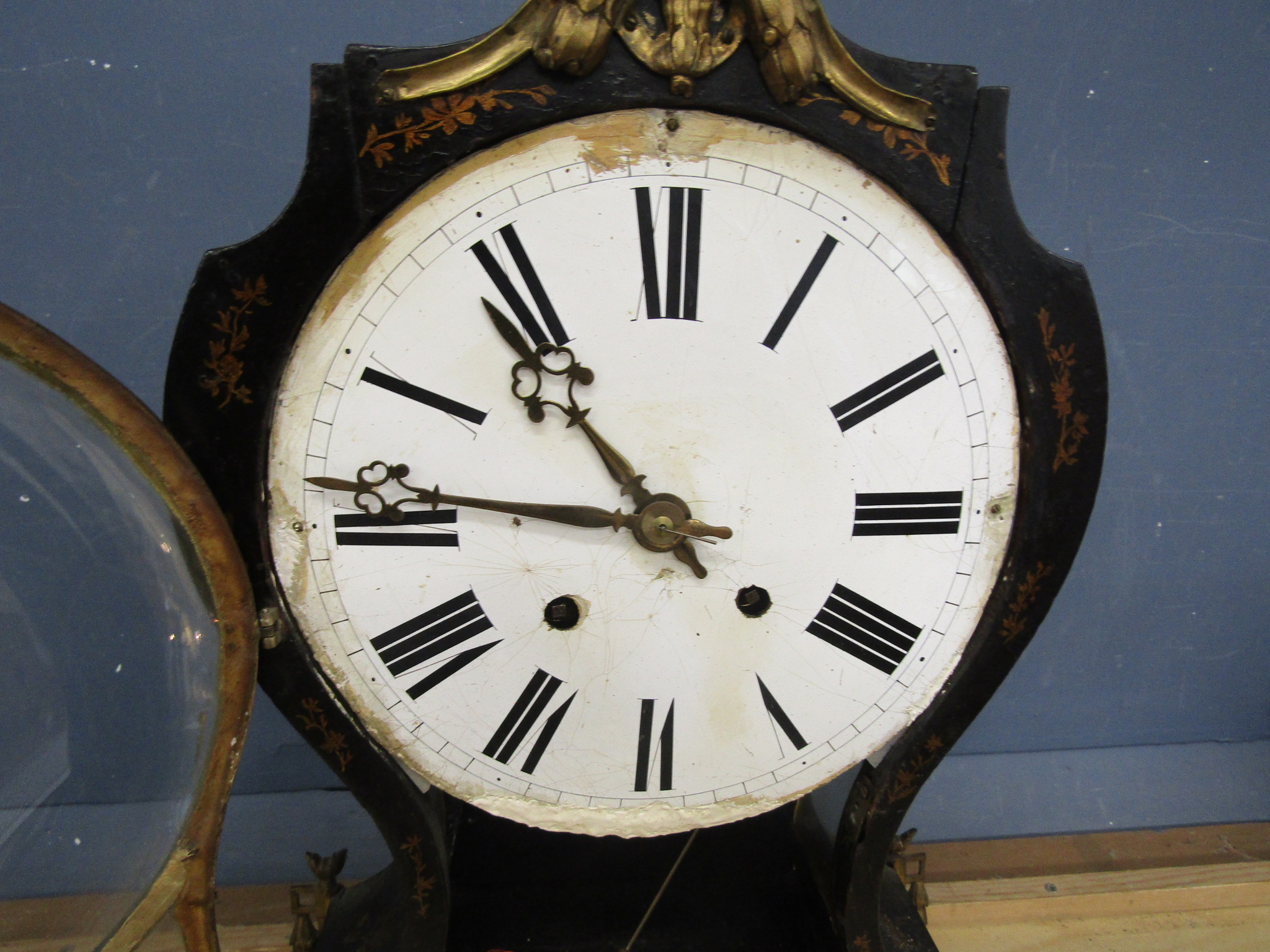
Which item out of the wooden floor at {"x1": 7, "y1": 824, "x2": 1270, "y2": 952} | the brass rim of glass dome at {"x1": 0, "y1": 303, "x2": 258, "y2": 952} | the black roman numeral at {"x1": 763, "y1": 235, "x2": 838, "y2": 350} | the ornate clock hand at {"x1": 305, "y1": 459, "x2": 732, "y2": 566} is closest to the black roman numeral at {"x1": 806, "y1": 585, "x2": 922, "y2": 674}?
the ornate clock hand at {"x1": 305, "y1": 459, "x2": 732, "y2": 566}

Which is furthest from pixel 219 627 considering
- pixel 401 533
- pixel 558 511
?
pixel 558 511

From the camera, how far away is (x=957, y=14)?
1.32 meters

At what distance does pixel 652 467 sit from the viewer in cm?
86

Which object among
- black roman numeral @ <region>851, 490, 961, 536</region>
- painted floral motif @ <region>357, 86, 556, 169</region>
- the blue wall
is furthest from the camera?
the blue wall

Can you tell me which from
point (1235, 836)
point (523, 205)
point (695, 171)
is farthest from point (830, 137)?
point (1235, 836)

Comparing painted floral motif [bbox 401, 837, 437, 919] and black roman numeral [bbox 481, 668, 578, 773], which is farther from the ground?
black roman numeral [bbox 481, 668, 578, 773]

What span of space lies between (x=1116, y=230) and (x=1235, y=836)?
41.3 inches

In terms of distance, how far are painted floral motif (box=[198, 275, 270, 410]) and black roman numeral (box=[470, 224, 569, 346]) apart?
191mm

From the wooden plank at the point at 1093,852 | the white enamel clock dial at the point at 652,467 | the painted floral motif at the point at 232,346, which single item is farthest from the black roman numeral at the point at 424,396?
Result: the wooden plank at the point at 1093,852

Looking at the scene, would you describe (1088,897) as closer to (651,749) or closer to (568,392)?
(651,749)

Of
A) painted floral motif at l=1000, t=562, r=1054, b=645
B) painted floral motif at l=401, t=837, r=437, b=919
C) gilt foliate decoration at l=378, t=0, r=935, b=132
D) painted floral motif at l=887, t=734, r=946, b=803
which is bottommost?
painted floral motif at l=887, t=734, r=946, b=803

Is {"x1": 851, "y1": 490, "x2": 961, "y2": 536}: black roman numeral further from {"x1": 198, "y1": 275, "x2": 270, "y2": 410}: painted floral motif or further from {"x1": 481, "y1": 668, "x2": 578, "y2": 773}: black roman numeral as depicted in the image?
{"x1": 198, "y1": 275, "x2": 270, "y2": 410}: painted floral motif

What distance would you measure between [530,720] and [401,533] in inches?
9.0

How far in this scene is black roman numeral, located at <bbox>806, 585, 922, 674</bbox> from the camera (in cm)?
89
